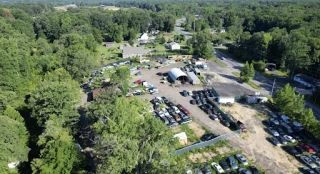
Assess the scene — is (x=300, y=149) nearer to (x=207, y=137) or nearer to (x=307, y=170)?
(x=307, y=170)

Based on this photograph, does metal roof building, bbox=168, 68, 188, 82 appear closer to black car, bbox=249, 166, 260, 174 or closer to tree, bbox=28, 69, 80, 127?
tree, bbox=28, 69, 80, 127

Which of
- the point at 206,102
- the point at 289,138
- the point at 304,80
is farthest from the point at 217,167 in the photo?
the point at 304,80

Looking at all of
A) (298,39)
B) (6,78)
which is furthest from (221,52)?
(6,78)

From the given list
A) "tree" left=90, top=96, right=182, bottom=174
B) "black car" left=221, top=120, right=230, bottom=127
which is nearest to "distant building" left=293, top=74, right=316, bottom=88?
"black car" left=221, top=120, right=230, bottom=127

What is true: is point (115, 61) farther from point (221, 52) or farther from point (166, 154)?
point (166, 154)

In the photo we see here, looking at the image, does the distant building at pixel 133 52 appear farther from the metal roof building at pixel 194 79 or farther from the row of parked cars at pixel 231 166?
the row of parked cars at pixel 231 166
